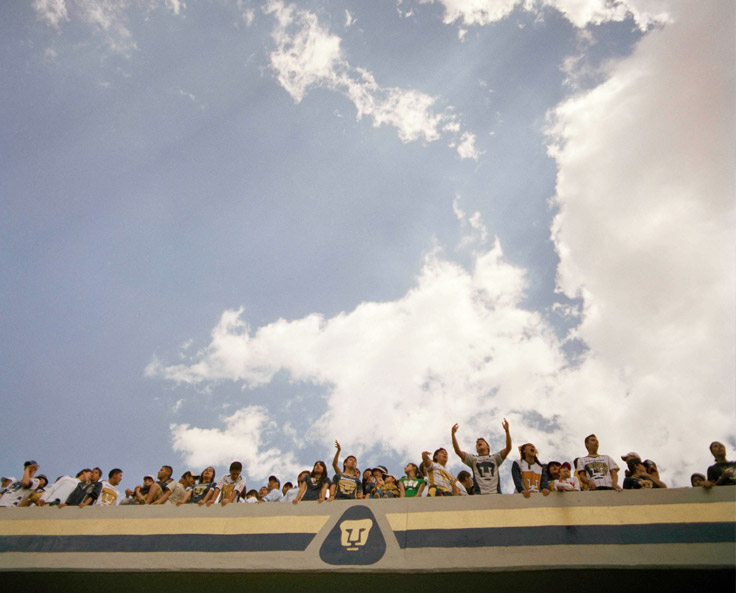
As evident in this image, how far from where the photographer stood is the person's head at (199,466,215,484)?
9.25 metres

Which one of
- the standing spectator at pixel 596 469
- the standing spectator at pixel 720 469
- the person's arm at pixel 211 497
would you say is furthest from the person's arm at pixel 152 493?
the standing spectator at pixel 720 469

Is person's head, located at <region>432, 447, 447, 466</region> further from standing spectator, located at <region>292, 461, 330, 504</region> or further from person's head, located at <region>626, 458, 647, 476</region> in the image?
person's head, located at <region>626, 458, 647, 476</region>

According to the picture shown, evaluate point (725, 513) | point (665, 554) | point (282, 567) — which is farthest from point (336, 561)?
point (725, 513)

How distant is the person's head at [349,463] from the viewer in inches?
360

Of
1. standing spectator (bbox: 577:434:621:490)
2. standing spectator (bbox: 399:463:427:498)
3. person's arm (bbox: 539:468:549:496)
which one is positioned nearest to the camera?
standing spectator (bbox: 577:434:621:490)

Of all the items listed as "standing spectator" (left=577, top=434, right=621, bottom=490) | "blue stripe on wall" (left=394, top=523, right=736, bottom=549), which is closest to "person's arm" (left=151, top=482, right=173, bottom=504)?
"blue stripe on wall" (left=394, top=523, right=736, bottom=549)

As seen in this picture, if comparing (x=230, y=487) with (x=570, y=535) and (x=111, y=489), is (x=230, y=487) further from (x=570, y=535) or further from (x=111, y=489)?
(x=570, y=535)

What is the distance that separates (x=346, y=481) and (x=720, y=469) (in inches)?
233

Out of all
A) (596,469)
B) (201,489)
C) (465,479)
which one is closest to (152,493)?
(201,489)

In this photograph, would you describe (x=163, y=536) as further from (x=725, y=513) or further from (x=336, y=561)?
(x=725, y=513)

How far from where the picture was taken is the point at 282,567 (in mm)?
7109

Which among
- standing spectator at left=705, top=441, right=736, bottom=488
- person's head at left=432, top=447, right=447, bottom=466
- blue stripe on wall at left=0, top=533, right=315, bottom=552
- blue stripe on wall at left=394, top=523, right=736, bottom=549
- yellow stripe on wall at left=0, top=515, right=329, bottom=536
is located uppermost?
person's head at left=432, top=447, right=447, bottom=466

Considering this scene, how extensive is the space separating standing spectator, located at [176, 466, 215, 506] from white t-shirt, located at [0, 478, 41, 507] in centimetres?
345

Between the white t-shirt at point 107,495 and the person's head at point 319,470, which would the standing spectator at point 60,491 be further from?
the person's head at point 319,470
